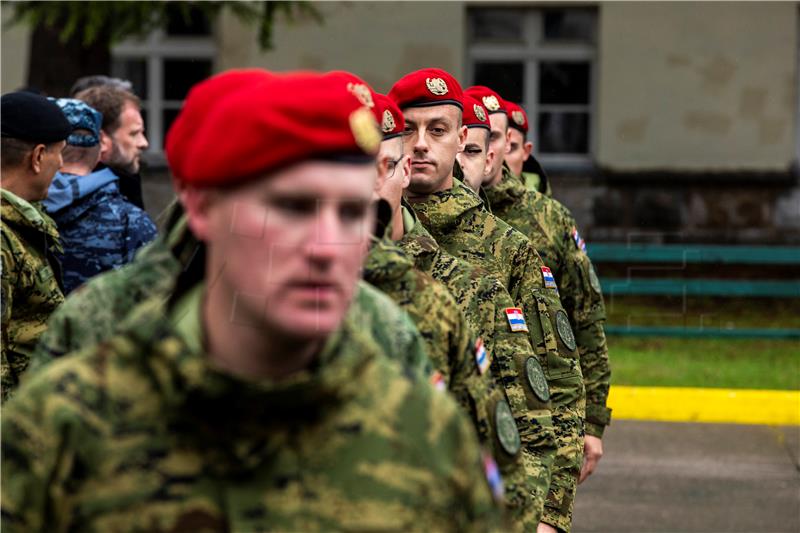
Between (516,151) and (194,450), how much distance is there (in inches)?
216

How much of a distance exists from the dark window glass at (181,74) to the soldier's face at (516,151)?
444 inches

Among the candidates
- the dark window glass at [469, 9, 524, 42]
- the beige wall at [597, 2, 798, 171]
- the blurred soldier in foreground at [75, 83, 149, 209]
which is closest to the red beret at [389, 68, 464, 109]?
the blurred soldier in foreground at [75, 83, 149, 209]

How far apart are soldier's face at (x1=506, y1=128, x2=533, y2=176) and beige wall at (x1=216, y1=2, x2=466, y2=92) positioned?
33.3 feet

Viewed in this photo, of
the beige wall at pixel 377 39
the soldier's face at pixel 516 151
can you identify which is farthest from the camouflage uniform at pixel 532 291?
the beige wall at pixel 377 39

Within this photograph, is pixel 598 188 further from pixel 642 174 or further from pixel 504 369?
pixel 504 369

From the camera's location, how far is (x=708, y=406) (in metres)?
10.7

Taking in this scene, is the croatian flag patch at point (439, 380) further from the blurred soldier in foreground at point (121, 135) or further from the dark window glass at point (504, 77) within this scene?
the dark window glass at point (504, 77)

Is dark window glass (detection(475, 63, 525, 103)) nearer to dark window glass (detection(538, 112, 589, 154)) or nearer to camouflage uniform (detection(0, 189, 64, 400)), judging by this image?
dark window glass (detection(538, 112, 589, 154))

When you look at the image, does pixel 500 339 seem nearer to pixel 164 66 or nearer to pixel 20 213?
pixel 20 213

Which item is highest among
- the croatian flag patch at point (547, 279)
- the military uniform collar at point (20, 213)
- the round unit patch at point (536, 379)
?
the military uniform collar at point (20, 213)

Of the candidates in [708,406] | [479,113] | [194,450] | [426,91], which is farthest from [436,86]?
[708,406]

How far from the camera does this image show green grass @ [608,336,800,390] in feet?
37.8

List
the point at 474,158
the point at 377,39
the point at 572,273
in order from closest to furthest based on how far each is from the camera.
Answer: the point at 474,158
the point at 572,273
the point at 377,39

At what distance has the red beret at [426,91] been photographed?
16.3ft
